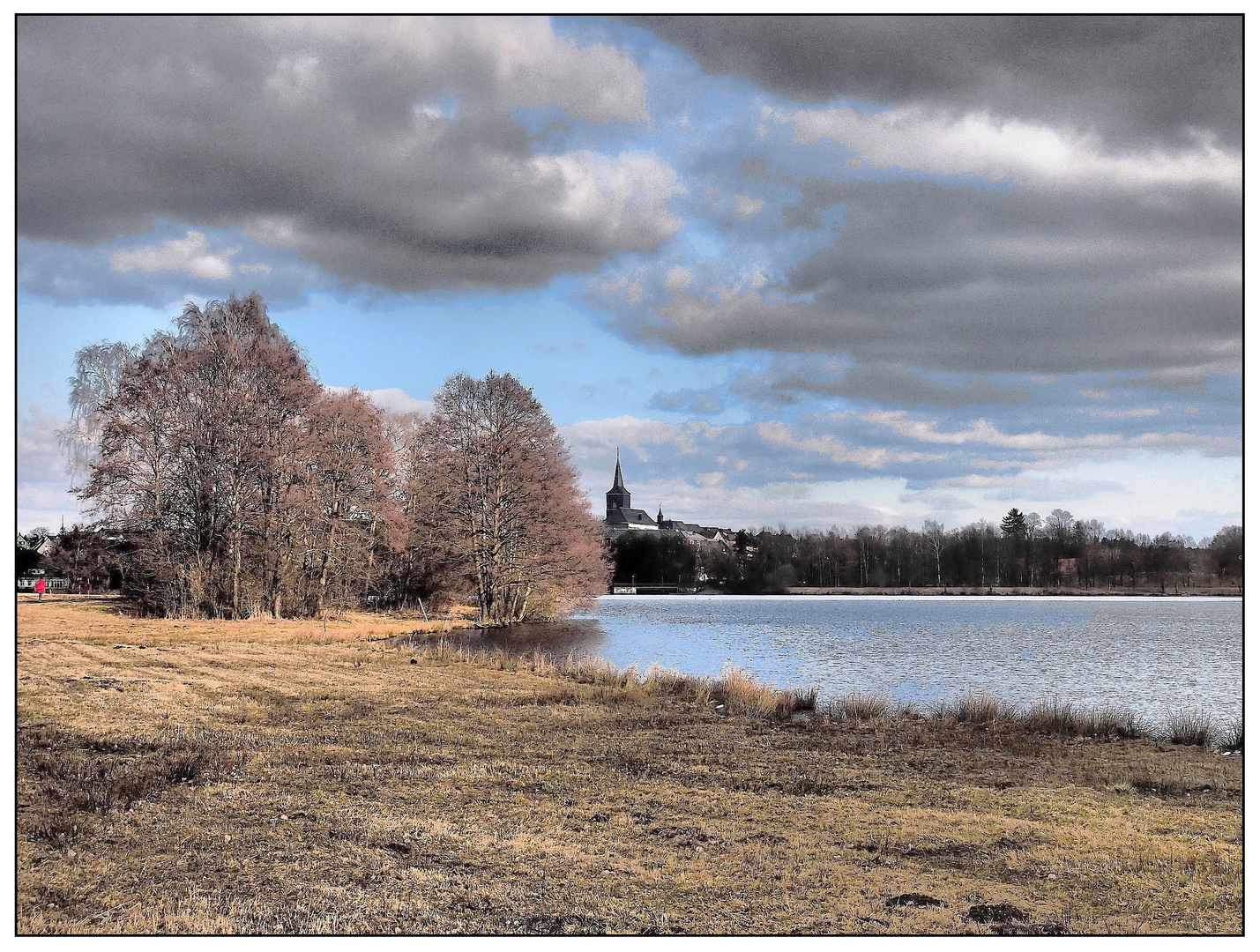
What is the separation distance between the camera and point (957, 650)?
3409cm

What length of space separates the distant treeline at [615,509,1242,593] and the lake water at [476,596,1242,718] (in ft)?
80.9

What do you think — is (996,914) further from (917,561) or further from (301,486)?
(917,561)

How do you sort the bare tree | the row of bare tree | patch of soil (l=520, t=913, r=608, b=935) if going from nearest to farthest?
patch of soil (l=520, t=913, r=608, b=935) < the row of bare tree < the bare tree

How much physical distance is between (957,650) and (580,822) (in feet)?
93.5

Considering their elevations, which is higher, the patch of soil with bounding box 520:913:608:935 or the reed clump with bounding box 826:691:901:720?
the patch of soil with bounding box 520:913:608:935

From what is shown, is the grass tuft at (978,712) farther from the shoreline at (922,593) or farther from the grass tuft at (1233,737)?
the shoreline at (922,593)

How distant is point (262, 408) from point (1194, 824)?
3371 cm

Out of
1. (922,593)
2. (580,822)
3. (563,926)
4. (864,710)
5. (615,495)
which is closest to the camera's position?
(563,926)

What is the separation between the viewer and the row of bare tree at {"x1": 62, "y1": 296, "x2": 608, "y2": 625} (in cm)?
3419

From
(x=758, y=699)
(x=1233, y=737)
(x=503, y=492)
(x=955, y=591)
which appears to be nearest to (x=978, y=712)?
(x=1233, y=737)

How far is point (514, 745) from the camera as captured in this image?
41.9ft

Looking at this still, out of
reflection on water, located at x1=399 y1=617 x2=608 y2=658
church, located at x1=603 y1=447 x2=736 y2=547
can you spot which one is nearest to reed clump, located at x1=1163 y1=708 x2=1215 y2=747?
reflection on water, located at x1=399 y1=617 x2=608 y2=658

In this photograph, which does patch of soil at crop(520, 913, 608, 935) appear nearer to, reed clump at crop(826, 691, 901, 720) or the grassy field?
the grassy field

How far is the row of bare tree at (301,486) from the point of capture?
1346 inches
